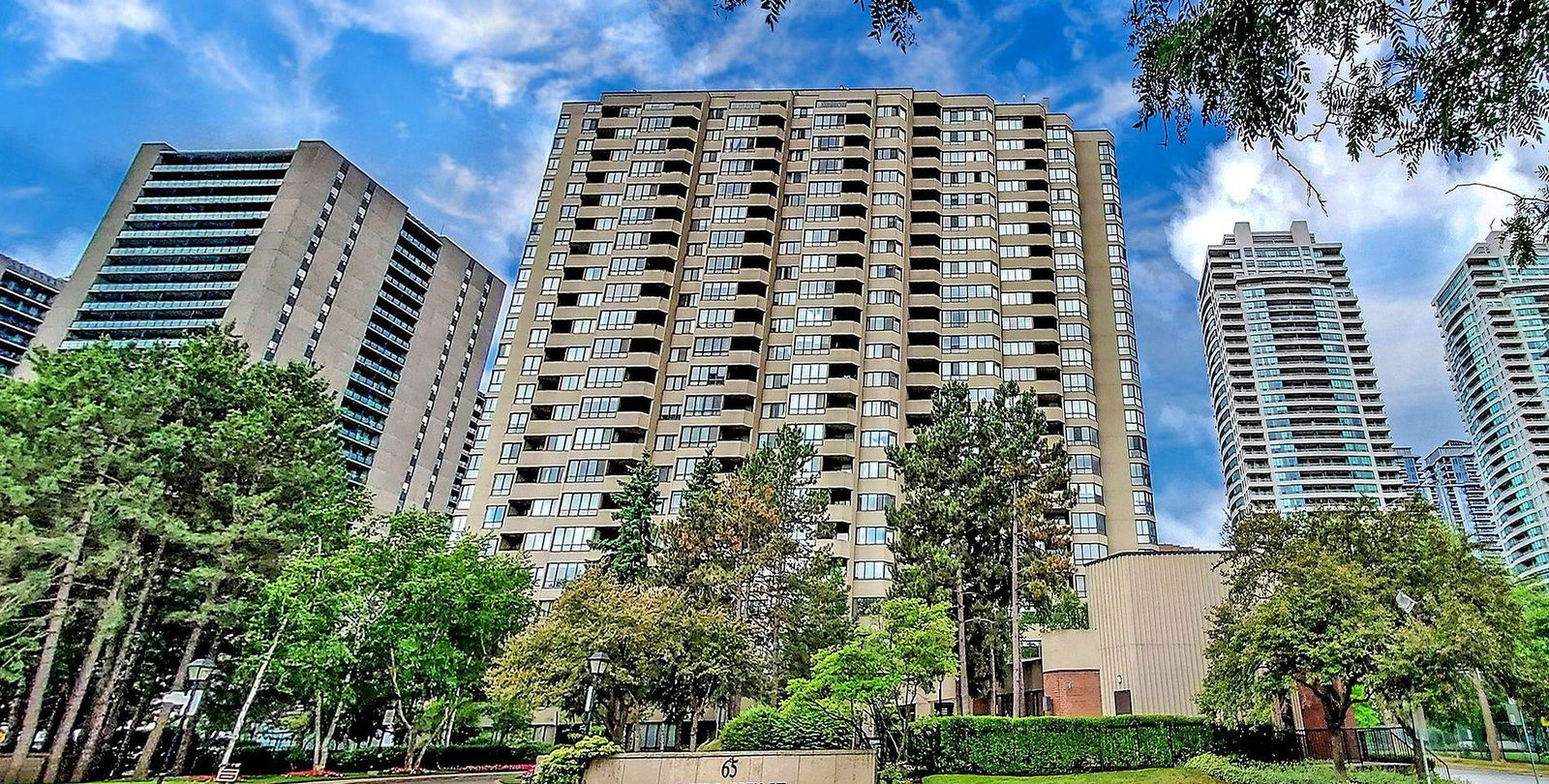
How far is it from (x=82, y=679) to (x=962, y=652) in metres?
33.3

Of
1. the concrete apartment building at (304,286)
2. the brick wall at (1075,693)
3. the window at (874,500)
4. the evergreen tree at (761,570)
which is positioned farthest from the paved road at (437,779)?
the concrete apartment building at (304,286)

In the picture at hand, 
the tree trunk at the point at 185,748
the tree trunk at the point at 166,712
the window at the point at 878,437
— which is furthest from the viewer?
the window at the point at 878,437

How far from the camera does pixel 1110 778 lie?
21.5 meters

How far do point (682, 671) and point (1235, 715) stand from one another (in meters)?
18.8

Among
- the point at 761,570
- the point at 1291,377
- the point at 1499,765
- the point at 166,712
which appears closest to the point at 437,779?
the point at 166,712

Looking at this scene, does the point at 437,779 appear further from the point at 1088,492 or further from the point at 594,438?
the point at 1088,492

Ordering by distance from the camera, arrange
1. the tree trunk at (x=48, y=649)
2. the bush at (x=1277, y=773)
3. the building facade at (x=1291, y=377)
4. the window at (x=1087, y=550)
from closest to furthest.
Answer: the bush at (x=1277, y=773), the tree trunk at (x=48, y=649), the window at (x=1087, y=550), the building facade at (x=1291, y=377)

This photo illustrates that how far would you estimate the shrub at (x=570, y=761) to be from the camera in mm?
19125

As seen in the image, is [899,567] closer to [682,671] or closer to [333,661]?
[682,671]

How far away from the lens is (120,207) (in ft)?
307

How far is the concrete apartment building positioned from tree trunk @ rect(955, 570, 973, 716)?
68.0m

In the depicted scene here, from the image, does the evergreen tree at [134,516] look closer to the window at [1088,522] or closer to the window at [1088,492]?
the window at [1088,522]

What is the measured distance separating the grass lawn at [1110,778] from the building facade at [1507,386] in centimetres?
13925

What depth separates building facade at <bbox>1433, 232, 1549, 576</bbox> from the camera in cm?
12250
